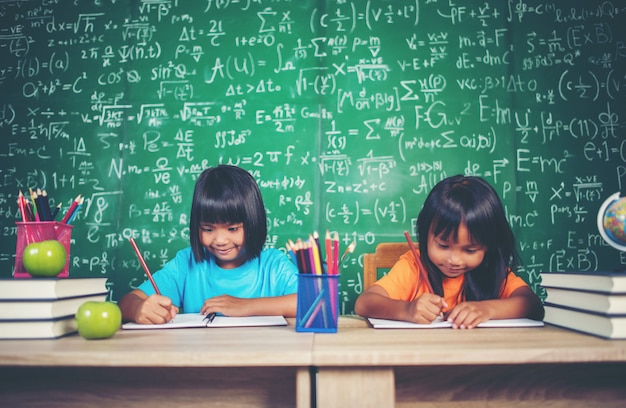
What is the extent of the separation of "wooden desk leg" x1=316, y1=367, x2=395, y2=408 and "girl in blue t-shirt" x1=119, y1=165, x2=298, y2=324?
64cm

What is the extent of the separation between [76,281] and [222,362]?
483mm

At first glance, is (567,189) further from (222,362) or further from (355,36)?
(222,362)

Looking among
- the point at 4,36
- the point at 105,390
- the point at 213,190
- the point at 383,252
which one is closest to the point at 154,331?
the point at 105,390

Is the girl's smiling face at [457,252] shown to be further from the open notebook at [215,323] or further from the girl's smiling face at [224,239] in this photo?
the girl's smiling face at [224,239]

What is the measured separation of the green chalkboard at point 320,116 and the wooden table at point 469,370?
6.13 ft

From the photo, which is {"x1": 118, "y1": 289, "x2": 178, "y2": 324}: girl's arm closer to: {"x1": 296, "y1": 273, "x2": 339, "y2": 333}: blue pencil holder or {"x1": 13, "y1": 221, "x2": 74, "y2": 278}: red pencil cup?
{"x1": 13, "y1": 221, "x2": 74, "y2": 278}: red pencil cup

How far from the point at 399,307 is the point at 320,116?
183cm

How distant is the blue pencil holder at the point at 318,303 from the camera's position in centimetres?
101

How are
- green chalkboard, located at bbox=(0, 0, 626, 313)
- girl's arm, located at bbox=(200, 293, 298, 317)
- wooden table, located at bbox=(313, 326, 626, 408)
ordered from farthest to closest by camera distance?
1. green chalkboard, located at bbox=(0, 0, 626, 313)
2. girl's arm, located at bbox=(200, 293, 298, 317)
3. wooden table, located at bbox=(313, 326, 626, 408)

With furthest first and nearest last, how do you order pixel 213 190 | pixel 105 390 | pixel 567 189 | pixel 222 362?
pixel 567 189
pixel 213 190
pixel 105 390
pixel 222 362

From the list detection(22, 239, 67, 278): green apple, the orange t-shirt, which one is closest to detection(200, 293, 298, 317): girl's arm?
the orange t-shirt

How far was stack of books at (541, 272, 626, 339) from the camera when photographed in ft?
3.09

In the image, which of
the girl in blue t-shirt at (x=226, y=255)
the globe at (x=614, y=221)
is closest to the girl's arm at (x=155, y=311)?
the girl in blue t-shirt at (x=226, y=255)

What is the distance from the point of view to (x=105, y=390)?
91 centimetres
